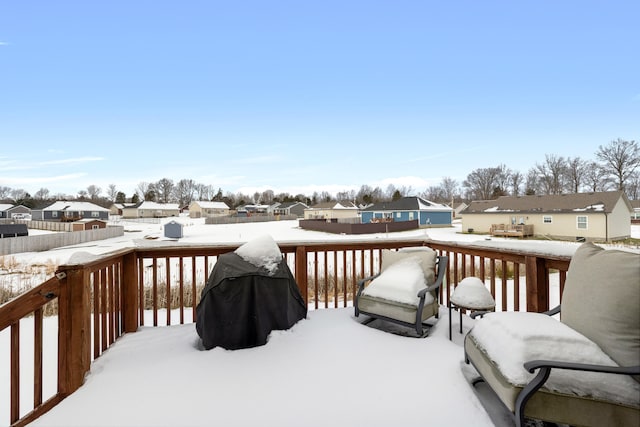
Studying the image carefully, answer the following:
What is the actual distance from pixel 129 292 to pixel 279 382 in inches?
74.2

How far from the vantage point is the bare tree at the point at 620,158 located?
22.3 m

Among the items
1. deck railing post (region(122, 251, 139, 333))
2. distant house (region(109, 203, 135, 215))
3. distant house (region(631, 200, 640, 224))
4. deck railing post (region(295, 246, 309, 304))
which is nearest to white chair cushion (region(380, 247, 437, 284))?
deck railing post (region(295, 246, 309, 304))

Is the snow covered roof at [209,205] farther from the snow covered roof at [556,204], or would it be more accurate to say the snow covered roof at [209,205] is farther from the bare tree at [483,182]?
the snow covered roof at [556,204]

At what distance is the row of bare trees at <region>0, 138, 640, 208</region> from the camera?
76.9ft

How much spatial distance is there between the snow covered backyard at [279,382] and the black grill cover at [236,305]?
0.37 ft

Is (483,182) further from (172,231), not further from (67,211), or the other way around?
(67,211)

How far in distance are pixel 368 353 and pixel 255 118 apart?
14777mm

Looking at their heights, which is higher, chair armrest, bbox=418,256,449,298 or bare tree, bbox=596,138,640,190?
bare tree, bbox=596,138,640,190

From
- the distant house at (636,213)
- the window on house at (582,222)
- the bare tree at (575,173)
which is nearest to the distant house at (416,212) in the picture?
the window on house at (582,222)

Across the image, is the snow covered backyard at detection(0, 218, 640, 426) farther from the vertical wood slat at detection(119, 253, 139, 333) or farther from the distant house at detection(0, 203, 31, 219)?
the distant house at detection(0, 203, 31, 219)

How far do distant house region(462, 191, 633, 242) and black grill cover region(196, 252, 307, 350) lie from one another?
889 inches

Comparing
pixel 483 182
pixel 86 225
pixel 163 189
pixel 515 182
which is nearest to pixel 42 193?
pixel 163 189

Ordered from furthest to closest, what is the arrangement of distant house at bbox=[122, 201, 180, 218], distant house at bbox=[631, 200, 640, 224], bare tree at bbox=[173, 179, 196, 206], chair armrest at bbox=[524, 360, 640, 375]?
1. bare tree at bbox=[173, 179, 196, 206]
2. distant house at bbox=[122, 201, 180, 218]
3. distant house at bbox=[631, 200, 640, 224]
4. chair armrest at bbox=[524, 360, 640, 375]

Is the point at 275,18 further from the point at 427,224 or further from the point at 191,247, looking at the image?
the point at 427,224
